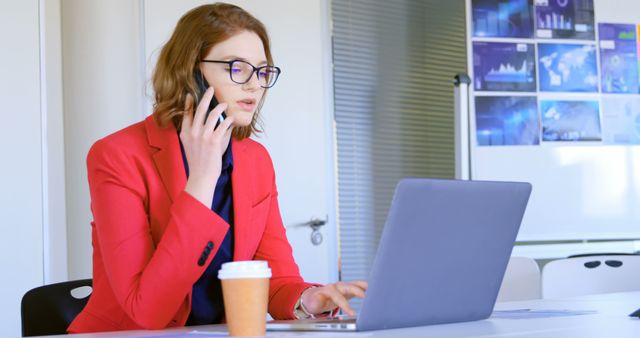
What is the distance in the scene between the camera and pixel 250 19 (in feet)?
6.45

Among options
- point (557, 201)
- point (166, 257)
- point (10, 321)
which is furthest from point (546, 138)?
point (166, 257)

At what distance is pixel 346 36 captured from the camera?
4668 mm

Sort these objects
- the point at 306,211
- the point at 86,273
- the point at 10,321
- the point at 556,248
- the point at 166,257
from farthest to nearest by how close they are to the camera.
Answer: the point at 556,248 < the point at 306,211 < the point at 86,273 < the point at 10,321 < the point at 166,257

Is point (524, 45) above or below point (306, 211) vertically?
above

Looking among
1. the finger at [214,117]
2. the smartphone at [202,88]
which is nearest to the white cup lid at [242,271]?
the finger at [214,117]

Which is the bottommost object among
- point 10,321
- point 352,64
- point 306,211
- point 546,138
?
point 10,321

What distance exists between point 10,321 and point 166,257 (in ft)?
6.97

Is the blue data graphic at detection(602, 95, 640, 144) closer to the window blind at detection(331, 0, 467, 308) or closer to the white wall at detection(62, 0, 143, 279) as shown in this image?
the window blind at detection(331, 0, 467, 308)

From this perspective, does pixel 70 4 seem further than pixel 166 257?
Yes

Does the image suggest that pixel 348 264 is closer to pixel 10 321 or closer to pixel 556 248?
pixel 556 248

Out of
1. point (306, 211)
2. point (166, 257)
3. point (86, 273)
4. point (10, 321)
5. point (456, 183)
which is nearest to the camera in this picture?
point (456, 183)

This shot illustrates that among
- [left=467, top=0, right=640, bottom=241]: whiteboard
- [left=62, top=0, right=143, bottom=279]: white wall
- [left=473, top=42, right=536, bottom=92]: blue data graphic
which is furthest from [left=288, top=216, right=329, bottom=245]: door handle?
[left=473, top=42, right=536, bottom=92]: blue data graphic

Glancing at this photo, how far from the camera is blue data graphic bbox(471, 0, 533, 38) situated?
456cm

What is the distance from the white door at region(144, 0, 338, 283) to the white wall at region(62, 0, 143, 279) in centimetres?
60
